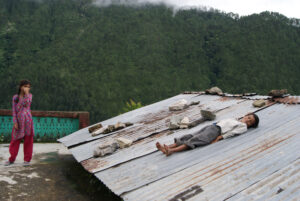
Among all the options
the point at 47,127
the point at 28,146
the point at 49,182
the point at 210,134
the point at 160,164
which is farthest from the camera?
the point at 47,127

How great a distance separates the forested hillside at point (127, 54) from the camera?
43250 millimetres

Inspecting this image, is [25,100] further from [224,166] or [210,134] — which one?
[224,166]

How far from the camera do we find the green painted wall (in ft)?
27.6

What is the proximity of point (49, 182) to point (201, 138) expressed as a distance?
9.49 ft

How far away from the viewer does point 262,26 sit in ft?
202

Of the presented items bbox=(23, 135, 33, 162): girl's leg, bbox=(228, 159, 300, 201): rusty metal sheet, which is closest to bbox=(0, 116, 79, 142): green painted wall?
bbox=(23, 135, 33, 162): girl's leg

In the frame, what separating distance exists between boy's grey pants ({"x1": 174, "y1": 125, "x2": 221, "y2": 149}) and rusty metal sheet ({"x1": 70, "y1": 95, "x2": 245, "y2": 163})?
48.5 inches

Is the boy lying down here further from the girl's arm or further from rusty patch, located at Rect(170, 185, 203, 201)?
the girl's arm

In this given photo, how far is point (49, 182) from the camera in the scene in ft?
16.7

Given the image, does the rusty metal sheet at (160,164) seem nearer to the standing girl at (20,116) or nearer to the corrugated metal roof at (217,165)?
the corrugated metal roof at (217,165)

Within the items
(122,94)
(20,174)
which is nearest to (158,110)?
(20,174)

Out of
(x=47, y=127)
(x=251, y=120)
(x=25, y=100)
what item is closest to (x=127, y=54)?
(x=47, y=127)

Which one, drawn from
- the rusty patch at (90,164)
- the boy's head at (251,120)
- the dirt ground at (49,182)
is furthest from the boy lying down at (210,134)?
the dirt ground at (49,182)

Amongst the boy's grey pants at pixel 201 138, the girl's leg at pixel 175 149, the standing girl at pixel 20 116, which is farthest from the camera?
the standing girl at pixel 20 116
